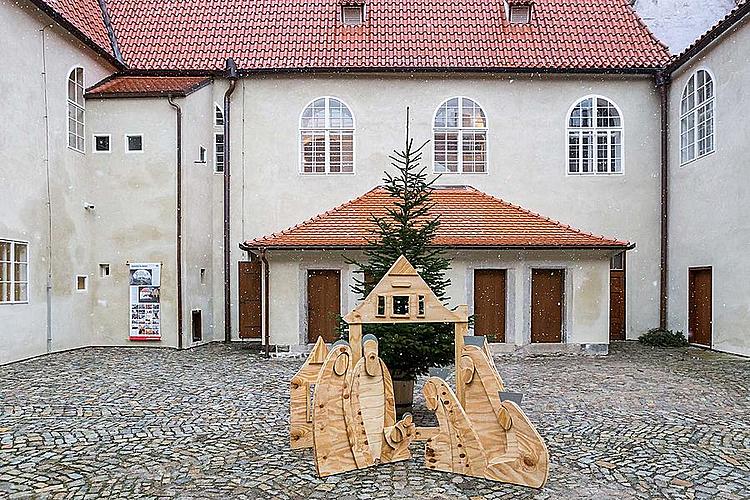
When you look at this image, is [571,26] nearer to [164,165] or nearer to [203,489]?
[164,165]

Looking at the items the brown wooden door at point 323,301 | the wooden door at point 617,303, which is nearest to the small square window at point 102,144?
the brown wooden door at point 323,301

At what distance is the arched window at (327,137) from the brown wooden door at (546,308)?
20.5 ft

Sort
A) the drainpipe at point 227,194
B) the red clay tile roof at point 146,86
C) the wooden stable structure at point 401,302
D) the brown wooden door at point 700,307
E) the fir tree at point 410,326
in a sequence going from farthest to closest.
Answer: the drainpipe at point 227,194 → the red clay tile roof at point 146,86 → the brown wooden door at point 700,307 → the fir tree at point 410,326 → the wooden stable structure at point 401,302

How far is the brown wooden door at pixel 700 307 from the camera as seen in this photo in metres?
17.7

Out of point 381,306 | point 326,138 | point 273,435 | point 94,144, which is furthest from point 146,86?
point 381,306

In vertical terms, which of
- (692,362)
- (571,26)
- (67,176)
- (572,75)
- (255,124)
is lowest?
(692,362)

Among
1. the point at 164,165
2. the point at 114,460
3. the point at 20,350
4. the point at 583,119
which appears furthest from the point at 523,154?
the point at 114,460

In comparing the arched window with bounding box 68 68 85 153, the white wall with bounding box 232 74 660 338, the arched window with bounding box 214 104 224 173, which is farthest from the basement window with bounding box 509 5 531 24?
the arched window with bounding box 68 68 85 153

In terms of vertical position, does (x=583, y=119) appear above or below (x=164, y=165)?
above

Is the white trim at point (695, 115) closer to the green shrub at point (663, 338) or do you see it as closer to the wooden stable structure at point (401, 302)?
the green shrub at point (663, 338)

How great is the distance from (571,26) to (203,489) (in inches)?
724

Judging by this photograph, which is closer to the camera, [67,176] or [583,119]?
[67,176]

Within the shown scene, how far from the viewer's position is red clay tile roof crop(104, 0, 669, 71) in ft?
67.1

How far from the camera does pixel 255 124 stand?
20.5 metres
